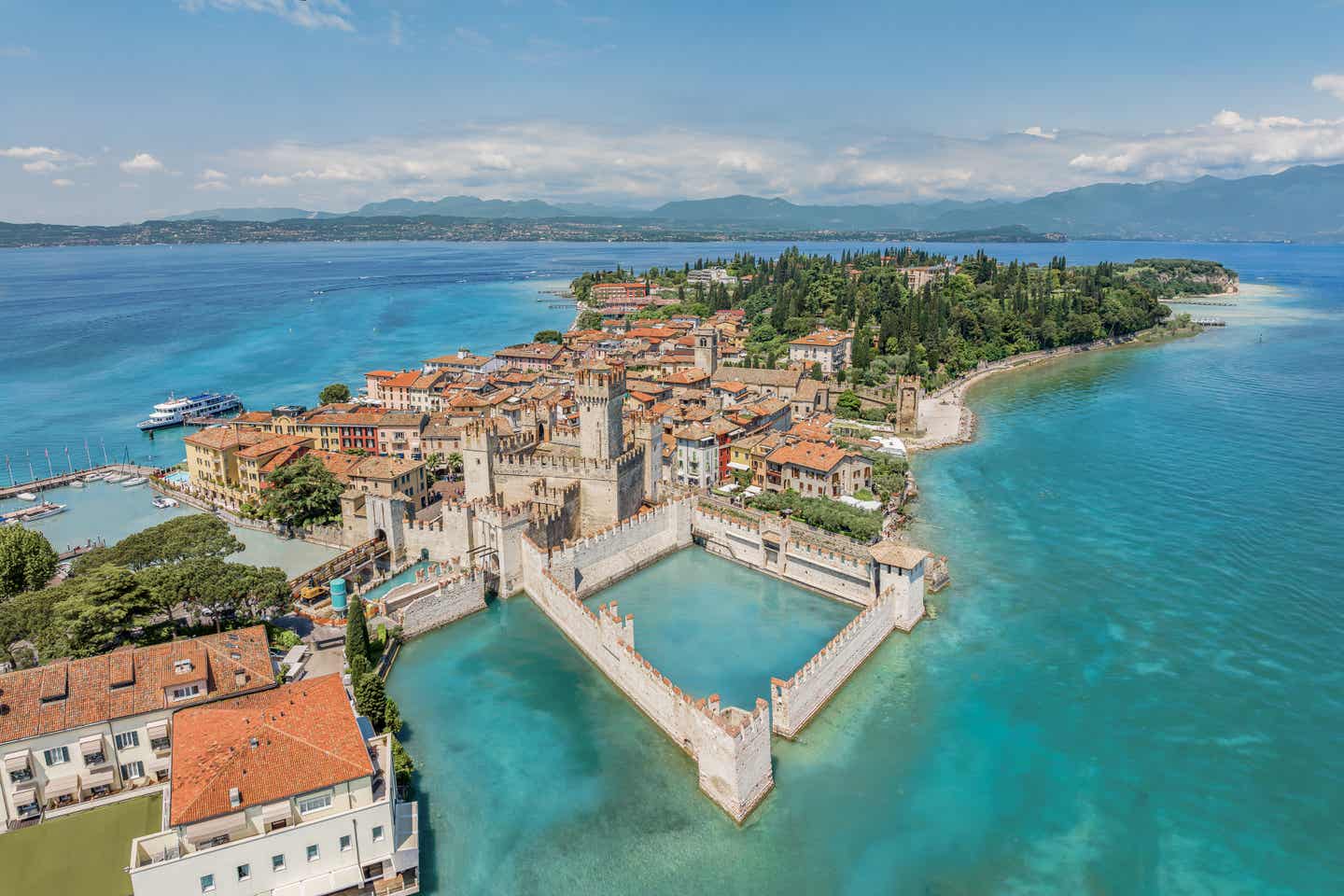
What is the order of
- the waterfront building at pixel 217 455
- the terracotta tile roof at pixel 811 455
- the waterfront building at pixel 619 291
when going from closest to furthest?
the terracotta tile roof at pixel 811 455
the waterfront building at pixel 217 455
the waterfront building at pixel 619 291

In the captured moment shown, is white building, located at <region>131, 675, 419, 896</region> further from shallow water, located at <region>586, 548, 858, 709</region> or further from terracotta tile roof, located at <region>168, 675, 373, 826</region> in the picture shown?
shallow water, located at <region>586, 548, 858, 709</region>

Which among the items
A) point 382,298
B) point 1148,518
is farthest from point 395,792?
point 382,298

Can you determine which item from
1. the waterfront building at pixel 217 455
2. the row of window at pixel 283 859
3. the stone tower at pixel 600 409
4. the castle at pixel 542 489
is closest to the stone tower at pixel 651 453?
the castle at pixel 542 489

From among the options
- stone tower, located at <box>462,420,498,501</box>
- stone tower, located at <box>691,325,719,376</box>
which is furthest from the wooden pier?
stone tower, located at <box>691,325,719,376</box>

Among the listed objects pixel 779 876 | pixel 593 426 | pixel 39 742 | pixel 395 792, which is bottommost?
pixel 779 876

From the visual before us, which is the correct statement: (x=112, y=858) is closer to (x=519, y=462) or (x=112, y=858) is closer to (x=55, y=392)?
(x=519, y=462)

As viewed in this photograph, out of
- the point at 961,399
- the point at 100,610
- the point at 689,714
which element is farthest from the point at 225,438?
the point at 961,399

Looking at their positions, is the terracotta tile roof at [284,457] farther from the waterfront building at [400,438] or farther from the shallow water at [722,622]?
the shallow water at [722,622]
